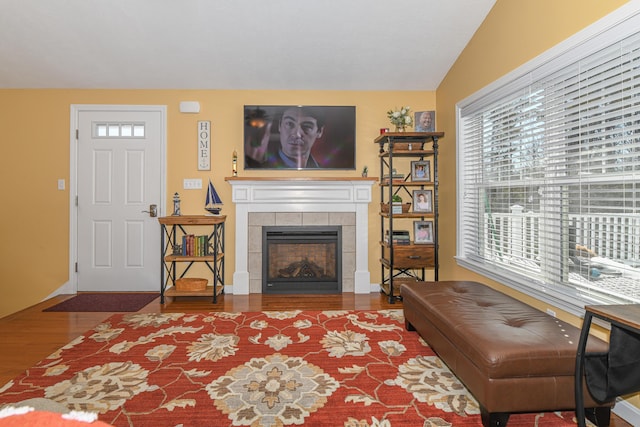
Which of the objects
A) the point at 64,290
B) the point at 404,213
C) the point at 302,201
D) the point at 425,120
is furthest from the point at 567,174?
the point at 64,290

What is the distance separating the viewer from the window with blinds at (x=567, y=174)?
182cm

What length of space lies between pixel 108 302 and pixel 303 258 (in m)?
2.14

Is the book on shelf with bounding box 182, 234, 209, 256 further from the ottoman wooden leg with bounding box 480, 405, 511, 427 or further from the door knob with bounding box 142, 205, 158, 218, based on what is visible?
the ottoman wooden leg with bounding box 480, 405, 511, 427

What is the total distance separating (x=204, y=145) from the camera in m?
4.20

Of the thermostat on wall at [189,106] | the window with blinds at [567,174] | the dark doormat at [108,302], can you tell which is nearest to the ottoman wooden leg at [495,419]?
the window with blinds at [567,174]

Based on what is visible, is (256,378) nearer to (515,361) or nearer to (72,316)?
(515,361)

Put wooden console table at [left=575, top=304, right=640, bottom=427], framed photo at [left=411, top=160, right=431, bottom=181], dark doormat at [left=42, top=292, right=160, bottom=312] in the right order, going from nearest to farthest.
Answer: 1. wooden console table at [left=575, top=304, right=640, bottom=427]
2. dark doormat at [left=42, top=292, right=160, bottom=312]
3. framed photo at [left=411, top=160, right=431, bottom=181]

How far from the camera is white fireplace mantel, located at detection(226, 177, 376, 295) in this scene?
4.11 metres

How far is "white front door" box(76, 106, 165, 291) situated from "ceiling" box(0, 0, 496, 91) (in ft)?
1.35

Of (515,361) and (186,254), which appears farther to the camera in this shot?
(186,254)

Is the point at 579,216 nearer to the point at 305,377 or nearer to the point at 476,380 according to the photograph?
the point at 476,380

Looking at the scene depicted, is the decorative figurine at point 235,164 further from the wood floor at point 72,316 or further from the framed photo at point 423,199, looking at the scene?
the framed photo at point 423,199

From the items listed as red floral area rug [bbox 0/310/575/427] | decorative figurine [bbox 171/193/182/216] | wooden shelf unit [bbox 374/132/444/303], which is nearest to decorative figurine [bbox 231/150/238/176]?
decorative figurine [bbox 171/193/182/216]

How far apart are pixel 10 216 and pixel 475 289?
5.02m
